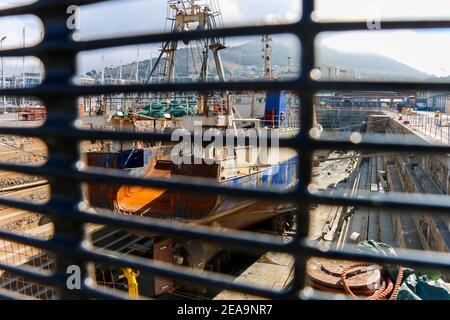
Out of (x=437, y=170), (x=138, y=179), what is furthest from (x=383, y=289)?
(x=437, y=170)

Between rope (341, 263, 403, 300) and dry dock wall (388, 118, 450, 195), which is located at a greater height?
dry dock wall (388, 118, 450, 195)

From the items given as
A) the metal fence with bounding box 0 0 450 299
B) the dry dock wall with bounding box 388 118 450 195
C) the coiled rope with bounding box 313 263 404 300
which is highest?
the metal fence with bounding box 0 0 450 299

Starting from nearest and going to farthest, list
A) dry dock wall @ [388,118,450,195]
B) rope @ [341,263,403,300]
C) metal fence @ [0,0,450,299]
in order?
metal fence @ [0,0,450,299] → rope @ [341,263,403,300] → dry dock wall @ [388,118,450,195]

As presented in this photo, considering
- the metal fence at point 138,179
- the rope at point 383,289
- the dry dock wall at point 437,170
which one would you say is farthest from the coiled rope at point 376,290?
the metal fence at point 138,179

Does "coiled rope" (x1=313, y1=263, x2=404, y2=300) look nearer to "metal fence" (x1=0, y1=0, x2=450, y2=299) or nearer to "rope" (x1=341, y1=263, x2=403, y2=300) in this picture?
"rope" (x1=341, y1=263, x2=403, y2=300)

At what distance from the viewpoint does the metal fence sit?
87cm

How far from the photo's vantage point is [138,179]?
113 cm

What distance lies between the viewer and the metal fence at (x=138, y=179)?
874mm

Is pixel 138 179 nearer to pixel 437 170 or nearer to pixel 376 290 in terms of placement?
pixel 376 290

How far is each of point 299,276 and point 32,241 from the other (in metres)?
0.89

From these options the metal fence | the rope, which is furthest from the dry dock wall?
the metal fence

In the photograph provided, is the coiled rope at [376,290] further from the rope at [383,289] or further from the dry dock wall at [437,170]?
the dry dock wall at [437,170]
